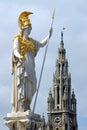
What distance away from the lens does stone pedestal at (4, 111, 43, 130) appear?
13.9 meters

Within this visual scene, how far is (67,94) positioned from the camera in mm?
124500

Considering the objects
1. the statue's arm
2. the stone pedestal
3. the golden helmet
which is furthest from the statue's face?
the stone pedestal

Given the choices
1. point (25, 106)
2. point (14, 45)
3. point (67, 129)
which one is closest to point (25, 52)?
point (14, 45)

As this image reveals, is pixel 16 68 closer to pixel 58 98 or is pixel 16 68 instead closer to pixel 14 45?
pixel 14 45

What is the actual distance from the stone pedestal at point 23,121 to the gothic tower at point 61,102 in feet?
351

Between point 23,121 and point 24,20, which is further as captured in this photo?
point 24,20

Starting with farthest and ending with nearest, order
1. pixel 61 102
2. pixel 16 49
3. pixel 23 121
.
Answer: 1. pixel 61 102
2. pixel 16 49
3. pixel 23 121

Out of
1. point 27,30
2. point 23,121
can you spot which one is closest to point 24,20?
point 27,30

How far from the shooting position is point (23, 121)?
13.9m

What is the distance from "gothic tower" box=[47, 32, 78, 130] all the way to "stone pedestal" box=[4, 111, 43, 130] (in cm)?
10699

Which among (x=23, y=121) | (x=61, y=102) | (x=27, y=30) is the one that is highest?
(x=61, y=102)

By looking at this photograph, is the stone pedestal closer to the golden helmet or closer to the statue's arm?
the statue's arm

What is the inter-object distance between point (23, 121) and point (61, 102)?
110m

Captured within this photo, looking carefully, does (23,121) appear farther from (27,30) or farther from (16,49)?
(27,30)
